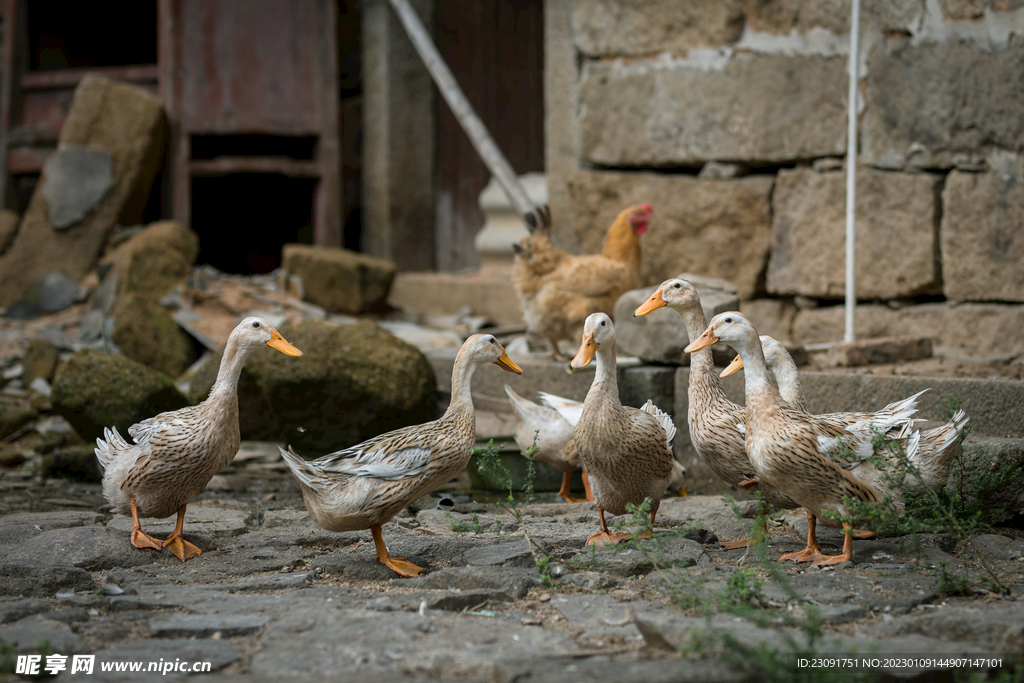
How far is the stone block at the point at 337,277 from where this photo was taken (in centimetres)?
842

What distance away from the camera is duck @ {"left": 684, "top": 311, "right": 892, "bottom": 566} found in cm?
344

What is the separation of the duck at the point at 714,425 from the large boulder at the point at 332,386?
2.22 meters

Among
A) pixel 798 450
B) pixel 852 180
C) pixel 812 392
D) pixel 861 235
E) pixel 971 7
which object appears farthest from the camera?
pixel 861 235

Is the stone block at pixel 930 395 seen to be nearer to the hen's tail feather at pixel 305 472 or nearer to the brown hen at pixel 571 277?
the brown hen at pixel 571 277

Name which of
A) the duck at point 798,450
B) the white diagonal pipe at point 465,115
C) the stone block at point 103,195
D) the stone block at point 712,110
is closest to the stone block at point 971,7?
the stone block at point 712,110

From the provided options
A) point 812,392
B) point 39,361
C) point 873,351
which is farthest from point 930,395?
point 39,361

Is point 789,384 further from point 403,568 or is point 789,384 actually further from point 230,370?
point 230,370

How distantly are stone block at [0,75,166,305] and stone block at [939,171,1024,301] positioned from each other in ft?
22.2

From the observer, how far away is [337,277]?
8430 mm

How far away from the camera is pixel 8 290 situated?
8.46m

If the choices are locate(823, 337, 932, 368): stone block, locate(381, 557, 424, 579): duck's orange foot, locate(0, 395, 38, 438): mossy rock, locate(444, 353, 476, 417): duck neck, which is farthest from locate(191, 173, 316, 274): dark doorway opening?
locate(381, 557, 424, 579): duck's orange foot

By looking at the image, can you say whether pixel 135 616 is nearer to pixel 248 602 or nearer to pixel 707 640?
pixel 248 602

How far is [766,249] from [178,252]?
4.95 meters

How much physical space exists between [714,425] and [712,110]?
345 cm
